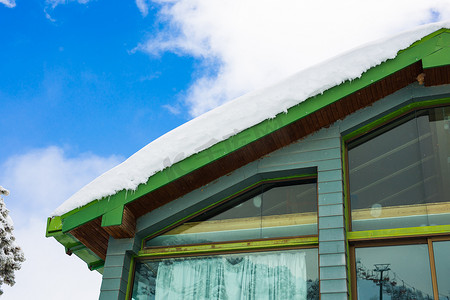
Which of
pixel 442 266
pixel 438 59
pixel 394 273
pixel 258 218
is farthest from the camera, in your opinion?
pixel 258 218

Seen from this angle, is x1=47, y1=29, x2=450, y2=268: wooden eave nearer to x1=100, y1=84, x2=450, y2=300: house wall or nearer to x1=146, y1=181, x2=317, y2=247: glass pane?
x1=100, y1=84, x2=450, y2=300: house wall

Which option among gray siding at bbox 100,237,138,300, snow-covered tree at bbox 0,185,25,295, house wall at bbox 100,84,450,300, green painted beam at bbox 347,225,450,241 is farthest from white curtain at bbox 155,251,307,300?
snow-covered tree at bbox 0,185,25,295

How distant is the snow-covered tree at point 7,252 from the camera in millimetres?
17141

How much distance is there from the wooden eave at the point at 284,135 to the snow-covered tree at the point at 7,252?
10257mm

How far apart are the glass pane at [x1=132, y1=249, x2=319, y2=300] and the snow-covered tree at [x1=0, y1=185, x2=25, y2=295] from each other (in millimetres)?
10826

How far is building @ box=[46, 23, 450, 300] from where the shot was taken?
7203mm

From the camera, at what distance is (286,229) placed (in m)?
7.48

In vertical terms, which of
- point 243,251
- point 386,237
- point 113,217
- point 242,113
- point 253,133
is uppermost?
point 242,113

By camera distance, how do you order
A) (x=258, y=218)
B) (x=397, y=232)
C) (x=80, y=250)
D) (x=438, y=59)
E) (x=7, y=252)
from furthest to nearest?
(x=7, y=252) → (x=80, y=250) → (x=258, y=218) → (x=438, y=59) → (x=397, y=232)

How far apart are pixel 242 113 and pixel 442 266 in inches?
122

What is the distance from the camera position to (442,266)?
665cm

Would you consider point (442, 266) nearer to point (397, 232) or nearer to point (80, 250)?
point (397, 232)

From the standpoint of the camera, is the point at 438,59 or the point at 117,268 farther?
the point at 117,268

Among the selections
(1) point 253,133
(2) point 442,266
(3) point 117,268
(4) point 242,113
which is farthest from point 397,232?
(3) point 117,268
